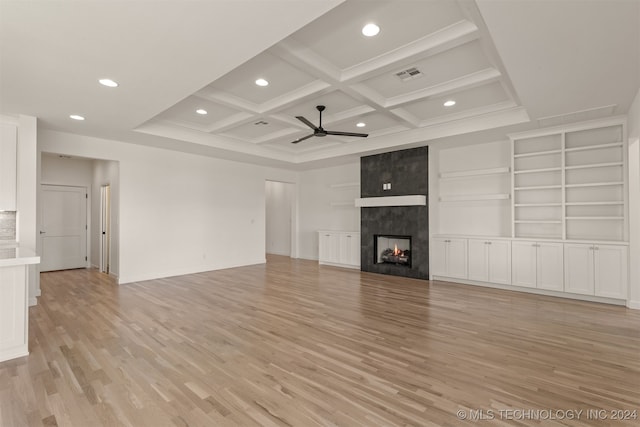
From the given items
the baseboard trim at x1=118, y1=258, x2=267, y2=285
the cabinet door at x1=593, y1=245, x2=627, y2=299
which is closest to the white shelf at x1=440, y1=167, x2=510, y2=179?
the cabinet door at x1=593, y1=245, x2=627, y2=299

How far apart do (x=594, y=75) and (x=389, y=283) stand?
170 inches

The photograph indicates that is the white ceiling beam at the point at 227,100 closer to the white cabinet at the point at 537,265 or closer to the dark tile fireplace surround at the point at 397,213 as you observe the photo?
the dark tile fireplace surround at the point at 397,213

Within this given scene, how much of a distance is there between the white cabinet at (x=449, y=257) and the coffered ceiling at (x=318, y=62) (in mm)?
2173

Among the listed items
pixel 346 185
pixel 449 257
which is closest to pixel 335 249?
pixel 346 185

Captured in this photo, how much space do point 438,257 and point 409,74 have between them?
3.89m

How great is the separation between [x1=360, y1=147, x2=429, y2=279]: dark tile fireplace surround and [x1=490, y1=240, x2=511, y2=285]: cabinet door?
119 centimetres

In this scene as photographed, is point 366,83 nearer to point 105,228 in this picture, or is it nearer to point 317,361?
point 317,361

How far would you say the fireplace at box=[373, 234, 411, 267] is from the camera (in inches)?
278

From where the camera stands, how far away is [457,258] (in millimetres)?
6125

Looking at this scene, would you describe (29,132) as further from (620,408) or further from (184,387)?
(620,408)

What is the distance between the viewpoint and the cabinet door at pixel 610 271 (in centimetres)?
450

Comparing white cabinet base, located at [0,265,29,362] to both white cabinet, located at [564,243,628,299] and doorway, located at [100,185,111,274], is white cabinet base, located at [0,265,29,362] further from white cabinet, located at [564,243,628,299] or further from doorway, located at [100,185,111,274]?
white cabinet, located at [564,243,628,299]

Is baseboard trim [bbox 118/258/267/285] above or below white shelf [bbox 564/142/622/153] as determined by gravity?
below

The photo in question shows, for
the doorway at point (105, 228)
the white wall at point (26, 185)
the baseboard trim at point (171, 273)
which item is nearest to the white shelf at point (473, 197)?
the baseboard trim at point (171, 273)
